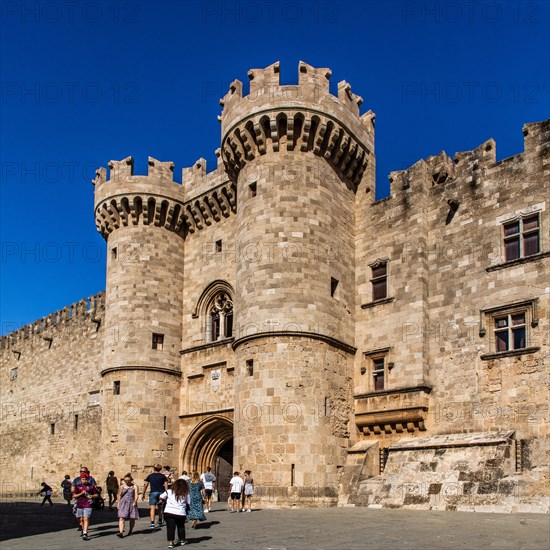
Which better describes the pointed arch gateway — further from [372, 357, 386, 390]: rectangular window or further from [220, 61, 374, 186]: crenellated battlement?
[220, 61, 374, 186]: crenellated battlement

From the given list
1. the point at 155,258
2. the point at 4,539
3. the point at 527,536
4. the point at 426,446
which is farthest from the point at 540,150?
the point at 4,539

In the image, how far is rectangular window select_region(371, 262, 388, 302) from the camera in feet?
68.7

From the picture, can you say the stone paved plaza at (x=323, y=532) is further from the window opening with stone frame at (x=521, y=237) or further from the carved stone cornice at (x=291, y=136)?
the carved stone cornice at (x=291, y=136)

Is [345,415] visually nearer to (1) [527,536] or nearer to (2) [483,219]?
(2) [483,219]

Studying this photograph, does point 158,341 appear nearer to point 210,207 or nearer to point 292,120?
point 210,207

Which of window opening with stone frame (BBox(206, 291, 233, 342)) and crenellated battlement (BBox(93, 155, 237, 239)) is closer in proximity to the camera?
window opening with stone frame (BBox(206, 291, 233, 342))

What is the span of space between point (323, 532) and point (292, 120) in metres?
11.9

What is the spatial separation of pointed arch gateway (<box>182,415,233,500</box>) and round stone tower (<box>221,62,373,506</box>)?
391 cm

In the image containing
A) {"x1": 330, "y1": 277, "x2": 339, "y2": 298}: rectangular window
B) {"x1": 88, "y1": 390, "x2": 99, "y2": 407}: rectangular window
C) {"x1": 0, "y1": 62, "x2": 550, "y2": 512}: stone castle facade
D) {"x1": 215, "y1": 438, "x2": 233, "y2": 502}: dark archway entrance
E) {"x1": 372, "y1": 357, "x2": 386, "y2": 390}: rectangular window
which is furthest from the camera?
{"x1": 88, "y1": 390, "x2": 99, "y2": 407}: rectangular window

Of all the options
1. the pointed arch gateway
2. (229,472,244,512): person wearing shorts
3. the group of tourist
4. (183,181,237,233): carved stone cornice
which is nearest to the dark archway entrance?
the pointed arch gateway

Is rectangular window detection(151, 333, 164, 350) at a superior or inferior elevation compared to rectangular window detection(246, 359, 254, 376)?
superior

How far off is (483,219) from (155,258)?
37.6 ft

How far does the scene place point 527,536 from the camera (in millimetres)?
11438

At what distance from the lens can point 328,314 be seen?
20125mm
